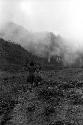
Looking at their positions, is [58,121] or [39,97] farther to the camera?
[39,97]

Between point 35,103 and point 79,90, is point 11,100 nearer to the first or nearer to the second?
point 35,103

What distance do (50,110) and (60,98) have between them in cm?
963

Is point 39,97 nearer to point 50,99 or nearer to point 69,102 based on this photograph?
point 50,99

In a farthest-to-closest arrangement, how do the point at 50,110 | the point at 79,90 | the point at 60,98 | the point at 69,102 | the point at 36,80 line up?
the point at 36,80 → the point at 79,90 → the point at 60,98 → the point at 69,102 → the point at 50,110

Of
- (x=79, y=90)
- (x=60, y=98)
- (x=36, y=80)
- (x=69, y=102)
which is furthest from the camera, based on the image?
(x=36, y=80)

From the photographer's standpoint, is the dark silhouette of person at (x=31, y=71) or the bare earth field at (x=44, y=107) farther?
the dark silhouette of person at (x=31, y=71)

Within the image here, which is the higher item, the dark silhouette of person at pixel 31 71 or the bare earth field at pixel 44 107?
the dark silhouette of person at pixel 31 71

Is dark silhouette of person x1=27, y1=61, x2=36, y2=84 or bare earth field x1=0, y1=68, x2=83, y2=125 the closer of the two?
bare earth field x1=0, y1=68, x2=83, y2=125

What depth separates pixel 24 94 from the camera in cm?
7362

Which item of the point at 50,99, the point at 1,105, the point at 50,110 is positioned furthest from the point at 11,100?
the point at 50,110

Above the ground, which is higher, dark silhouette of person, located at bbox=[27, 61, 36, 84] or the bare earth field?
dark silhouette of person, located at bbox=[27, 61, 36, 84]

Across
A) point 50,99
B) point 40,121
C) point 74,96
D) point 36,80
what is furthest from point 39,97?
point 36,80

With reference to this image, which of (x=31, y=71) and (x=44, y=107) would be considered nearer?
(x=44, y=107)

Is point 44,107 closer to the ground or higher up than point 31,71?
closer to the ground
